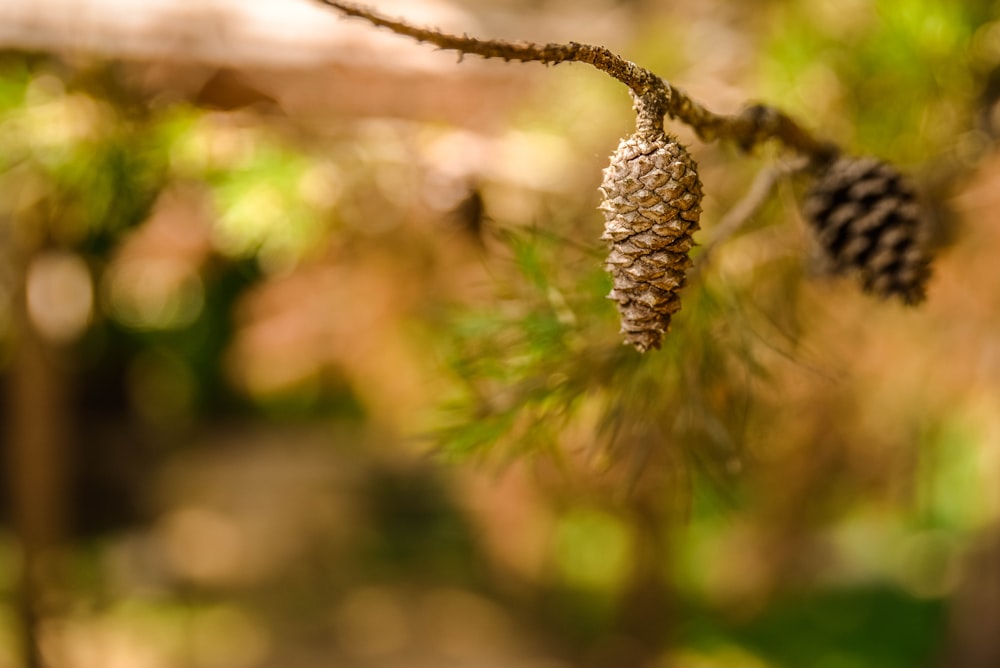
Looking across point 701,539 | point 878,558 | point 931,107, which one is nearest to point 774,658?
point 701,539

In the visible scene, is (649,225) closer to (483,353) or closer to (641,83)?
(641,83)

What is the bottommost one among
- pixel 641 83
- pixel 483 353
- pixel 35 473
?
pixel 35 473

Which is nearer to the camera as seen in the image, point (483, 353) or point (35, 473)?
point (483, 353)

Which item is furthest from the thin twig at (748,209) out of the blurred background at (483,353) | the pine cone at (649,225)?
the pine cone at (649,225)

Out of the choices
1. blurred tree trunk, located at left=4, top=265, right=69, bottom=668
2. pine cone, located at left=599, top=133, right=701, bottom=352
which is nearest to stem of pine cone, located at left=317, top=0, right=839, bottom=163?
pine cone, located at left=599, top=133, right=701, bottom=352

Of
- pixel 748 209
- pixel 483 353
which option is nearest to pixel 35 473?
pixel 483 353

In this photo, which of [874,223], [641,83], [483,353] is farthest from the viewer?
[483,353]
